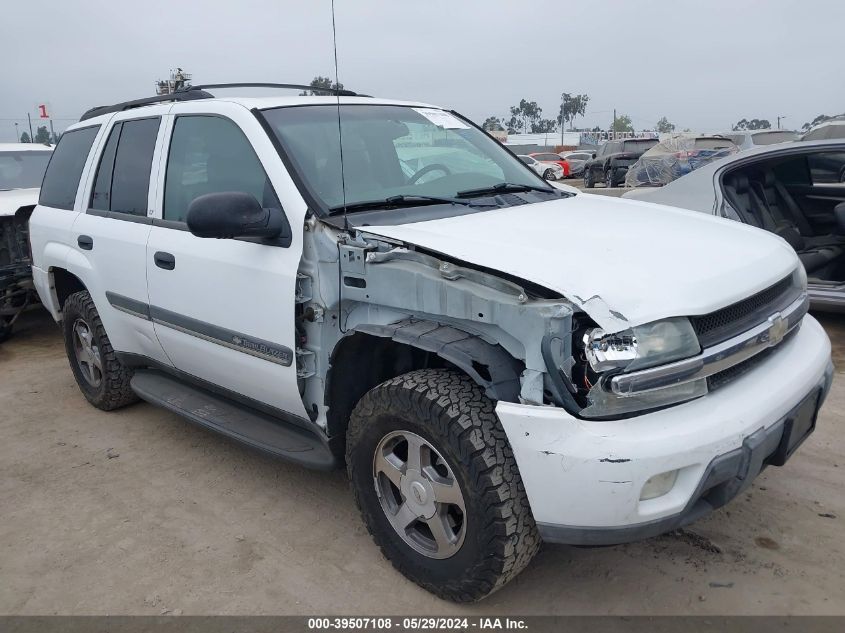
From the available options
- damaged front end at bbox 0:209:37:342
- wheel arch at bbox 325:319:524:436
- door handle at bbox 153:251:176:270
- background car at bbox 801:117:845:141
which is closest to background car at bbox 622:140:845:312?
wheel arch at bbox 325:319:524:436

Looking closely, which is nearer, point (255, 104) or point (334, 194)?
point (334, 194)

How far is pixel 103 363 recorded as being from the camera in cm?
451

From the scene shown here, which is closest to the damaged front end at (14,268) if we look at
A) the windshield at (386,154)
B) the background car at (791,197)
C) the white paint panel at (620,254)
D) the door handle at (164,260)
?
the door handle at (164,260)

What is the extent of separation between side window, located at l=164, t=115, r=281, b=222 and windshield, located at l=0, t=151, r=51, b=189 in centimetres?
481

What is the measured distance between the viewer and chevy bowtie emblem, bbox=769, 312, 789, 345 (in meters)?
2.57

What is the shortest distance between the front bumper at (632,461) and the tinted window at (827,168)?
5.12 m

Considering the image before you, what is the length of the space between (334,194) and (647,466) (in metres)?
1.72

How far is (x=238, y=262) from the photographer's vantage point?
3125mm

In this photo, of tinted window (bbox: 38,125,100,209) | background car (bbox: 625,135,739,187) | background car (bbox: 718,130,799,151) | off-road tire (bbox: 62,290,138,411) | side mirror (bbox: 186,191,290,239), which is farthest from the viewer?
background car (bbox: 718,130,799,151)

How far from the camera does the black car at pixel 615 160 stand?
69.8 feet

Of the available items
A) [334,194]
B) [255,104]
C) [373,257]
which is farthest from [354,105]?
[373,257]

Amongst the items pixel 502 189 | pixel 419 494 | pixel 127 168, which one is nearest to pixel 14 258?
pixel 127 168

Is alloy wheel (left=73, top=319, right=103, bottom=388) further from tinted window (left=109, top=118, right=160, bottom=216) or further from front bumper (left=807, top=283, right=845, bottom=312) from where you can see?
front bumper (left=807, top=283, right=845, bottom=312)

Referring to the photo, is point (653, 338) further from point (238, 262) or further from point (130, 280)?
point (130, 280)
